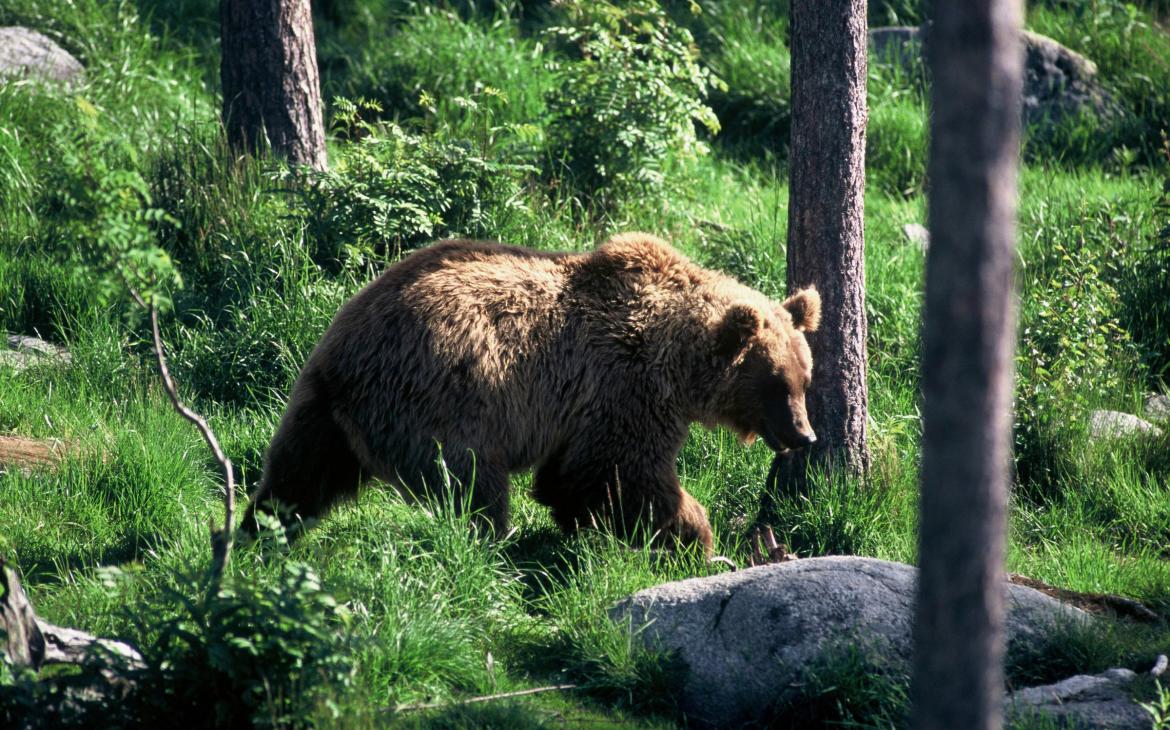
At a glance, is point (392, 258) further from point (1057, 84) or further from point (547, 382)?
point (1057, 84)

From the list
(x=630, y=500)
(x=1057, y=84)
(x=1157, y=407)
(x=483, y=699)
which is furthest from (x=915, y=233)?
(x=483, y=699)

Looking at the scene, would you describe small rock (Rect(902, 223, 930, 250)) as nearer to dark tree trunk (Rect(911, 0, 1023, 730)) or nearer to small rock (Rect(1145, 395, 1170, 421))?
small rock (Rect(1145, 395, 1170, 421))

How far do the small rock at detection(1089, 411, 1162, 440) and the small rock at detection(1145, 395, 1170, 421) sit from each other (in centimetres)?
25

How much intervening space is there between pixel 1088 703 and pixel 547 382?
104 inches

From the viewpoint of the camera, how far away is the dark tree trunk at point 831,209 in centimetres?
585

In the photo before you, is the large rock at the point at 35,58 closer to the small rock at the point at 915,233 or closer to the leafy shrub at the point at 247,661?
the small rock at the point at 915,233

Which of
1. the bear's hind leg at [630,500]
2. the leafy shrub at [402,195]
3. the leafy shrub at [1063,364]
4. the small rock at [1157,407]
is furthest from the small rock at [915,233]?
the bear's hind leg at [630,500]


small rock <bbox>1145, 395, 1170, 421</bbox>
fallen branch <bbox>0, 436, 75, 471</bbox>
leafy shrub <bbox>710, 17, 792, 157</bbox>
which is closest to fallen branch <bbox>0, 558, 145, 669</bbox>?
fallen branch <bbox>0, 436, 75, 471</bbox>

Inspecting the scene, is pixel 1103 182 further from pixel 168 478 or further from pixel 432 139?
pixel 168 478

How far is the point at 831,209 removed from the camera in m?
5.96

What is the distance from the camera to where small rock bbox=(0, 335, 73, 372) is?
22.8ft

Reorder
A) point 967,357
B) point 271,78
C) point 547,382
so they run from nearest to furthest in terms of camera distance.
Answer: point 967,357, point 547,382, point 271,78

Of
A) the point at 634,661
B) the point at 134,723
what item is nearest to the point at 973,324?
the point at 634,661

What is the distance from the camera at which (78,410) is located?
258 inches
